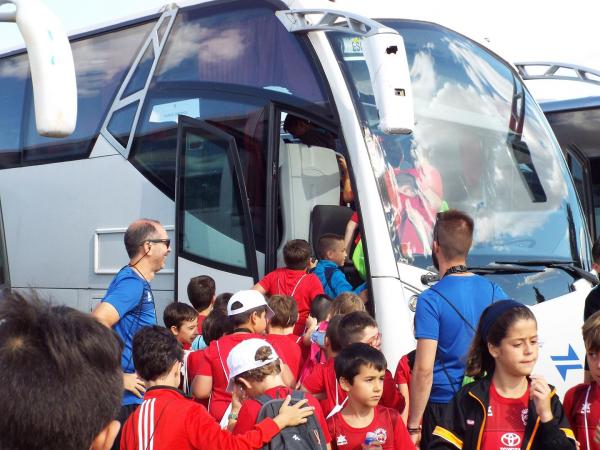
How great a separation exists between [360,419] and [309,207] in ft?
11.2

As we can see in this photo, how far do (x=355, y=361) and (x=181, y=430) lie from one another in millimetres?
1074

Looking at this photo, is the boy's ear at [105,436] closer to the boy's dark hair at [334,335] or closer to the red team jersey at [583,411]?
the red team jersey at [583,411]

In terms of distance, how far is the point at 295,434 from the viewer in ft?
13.4

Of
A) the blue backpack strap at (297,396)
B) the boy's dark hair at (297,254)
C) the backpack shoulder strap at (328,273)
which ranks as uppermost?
the boy's dark hair at (297,254)

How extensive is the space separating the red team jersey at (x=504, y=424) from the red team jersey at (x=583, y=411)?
27 cm

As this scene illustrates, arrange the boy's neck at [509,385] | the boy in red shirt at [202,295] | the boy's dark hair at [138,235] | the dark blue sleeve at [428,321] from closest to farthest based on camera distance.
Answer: the boy's neck at [509,385] → the dark blue sleeve at [428,321] → the boy's dark hair at [138,235] → the boy in red shirt at [202,295]

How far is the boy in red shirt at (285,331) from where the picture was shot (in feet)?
19.4

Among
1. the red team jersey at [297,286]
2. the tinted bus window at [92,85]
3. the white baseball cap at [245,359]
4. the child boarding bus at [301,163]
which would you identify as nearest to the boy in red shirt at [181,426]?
the white baseball cap at [245,359]

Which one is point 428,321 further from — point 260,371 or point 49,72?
point 49,72

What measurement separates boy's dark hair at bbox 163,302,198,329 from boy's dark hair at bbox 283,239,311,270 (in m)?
0.94

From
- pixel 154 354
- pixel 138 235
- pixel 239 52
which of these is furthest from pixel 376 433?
pixel 239 52

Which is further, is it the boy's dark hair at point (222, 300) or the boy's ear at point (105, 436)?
the boy's dark hair at point (222, 300)

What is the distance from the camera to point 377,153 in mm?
7094

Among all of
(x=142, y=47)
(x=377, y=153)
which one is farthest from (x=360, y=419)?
(x=142, y=47)
